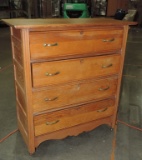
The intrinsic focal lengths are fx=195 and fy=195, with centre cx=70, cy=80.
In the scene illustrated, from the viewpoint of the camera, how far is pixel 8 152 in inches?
67.7

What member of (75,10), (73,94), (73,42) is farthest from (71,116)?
(75,10)

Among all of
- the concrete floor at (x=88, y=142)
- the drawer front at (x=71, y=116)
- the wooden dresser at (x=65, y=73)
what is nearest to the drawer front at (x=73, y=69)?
the wooden dresser at (x=65, y=73)

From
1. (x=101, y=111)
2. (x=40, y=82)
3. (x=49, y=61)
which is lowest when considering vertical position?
(x=101, y=111)

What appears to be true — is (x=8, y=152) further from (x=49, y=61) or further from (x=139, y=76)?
(x=139, y=76)

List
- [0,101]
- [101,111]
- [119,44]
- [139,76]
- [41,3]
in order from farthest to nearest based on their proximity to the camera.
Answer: [41,3], [139,76], [0,101], [101,111], [119,44]

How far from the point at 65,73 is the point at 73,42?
25cm

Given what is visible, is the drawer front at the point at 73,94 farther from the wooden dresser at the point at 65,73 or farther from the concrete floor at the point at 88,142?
the concrete floor at the point at 88,142

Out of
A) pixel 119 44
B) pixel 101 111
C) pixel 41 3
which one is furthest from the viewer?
pixel 41 3

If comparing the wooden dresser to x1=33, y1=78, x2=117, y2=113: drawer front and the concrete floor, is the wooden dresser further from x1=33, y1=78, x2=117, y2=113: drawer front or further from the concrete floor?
the concrete floor

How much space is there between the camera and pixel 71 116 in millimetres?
1727

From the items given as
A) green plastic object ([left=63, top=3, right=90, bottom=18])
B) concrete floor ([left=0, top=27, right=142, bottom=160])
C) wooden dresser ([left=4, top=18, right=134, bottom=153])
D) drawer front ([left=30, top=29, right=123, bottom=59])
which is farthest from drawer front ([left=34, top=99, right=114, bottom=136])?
green plastic object ([left=63, top=3, right=90, bottom=18])

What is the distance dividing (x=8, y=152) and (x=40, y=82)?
0.74m

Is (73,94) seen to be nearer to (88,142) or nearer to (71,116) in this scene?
(71,116)

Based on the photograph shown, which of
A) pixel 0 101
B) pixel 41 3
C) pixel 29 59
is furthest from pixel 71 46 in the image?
pixel 41 3
